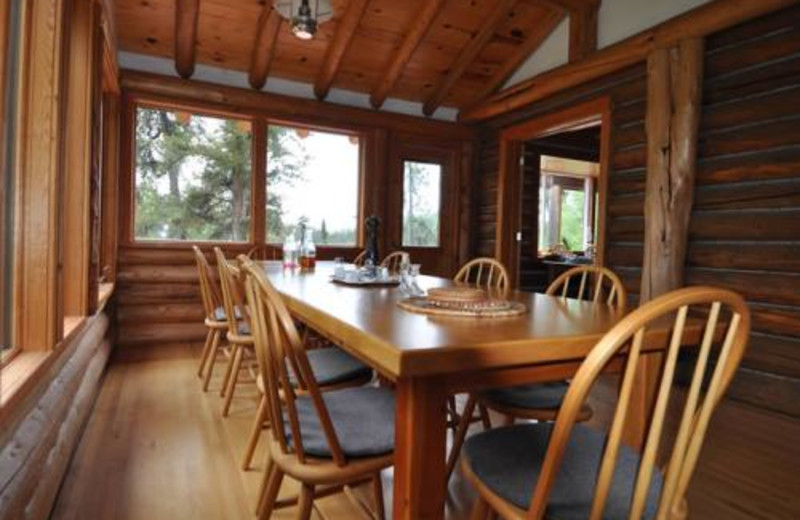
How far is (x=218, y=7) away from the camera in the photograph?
13.0 ft

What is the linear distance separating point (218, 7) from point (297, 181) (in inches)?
66.6

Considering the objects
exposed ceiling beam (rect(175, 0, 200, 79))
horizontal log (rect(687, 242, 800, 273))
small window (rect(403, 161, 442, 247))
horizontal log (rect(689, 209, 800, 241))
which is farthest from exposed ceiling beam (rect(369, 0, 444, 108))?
horizontal log (rect(687, 242, 800, 273))

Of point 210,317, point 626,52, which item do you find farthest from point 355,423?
point 626,52

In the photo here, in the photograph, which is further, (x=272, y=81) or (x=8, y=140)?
(x=272, y=81)

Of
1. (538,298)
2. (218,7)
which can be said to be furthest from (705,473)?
(218,7)

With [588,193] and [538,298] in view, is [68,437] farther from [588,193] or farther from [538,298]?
[588,193]

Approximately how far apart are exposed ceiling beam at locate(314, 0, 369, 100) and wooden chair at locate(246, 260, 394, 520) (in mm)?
3452

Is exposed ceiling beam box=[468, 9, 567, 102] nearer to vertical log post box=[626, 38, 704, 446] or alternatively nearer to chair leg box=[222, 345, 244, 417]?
vertical log post box=[626, 38, 704, 446]

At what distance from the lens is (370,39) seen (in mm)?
4559

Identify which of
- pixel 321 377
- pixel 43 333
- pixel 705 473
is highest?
pixel 43 333

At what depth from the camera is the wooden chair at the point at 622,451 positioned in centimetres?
82

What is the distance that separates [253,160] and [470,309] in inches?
154

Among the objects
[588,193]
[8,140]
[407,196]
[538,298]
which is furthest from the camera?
[588,193]

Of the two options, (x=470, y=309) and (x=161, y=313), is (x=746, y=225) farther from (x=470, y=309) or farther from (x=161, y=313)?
(x=161, y=313)
